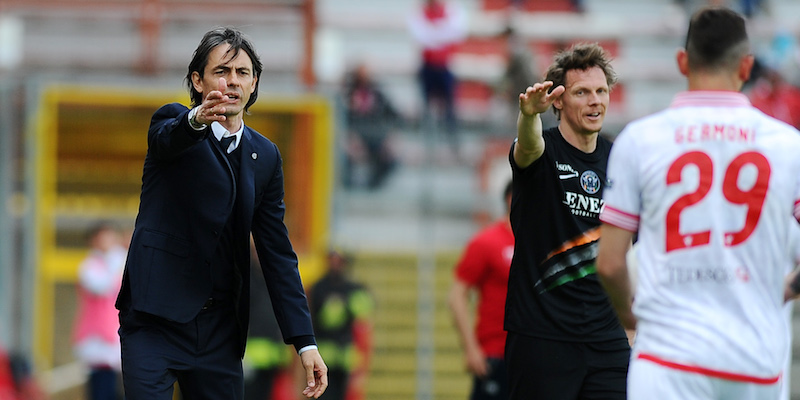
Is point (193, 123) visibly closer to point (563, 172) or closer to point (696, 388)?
point (563, 172)

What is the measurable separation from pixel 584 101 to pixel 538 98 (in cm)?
70

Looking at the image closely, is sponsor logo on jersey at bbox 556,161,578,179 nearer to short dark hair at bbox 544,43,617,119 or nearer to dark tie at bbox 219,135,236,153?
short dark hair at bbox 544,43,617,119

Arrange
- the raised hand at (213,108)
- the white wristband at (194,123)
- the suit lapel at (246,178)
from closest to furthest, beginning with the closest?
the raised hand at (213,108), the white wristband at (194,123), the suit lapel at (246,178)

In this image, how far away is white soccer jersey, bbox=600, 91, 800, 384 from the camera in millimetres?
4309

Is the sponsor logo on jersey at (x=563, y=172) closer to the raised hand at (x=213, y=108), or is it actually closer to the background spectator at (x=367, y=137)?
the raised hand at (x=213, y=108)

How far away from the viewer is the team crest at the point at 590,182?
237 inches

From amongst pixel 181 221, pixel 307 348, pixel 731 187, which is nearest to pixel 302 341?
pixel 307 348

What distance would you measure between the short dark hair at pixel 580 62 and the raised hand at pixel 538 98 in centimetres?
72

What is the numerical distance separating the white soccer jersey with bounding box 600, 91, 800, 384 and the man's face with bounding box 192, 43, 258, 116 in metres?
1.83

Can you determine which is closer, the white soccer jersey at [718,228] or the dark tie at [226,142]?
the white soccer jersey at [718,228]

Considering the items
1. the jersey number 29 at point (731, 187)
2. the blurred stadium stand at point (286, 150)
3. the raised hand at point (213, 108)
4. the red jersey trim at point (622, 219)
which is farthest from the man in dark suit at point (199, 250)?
the blurred stadium stand at point (286, 150)

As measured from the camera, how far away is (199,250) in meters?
5.48

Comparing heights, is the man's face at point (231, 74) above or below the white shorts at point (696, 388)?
above

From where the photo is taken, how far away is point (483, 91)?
19812 millimetres
